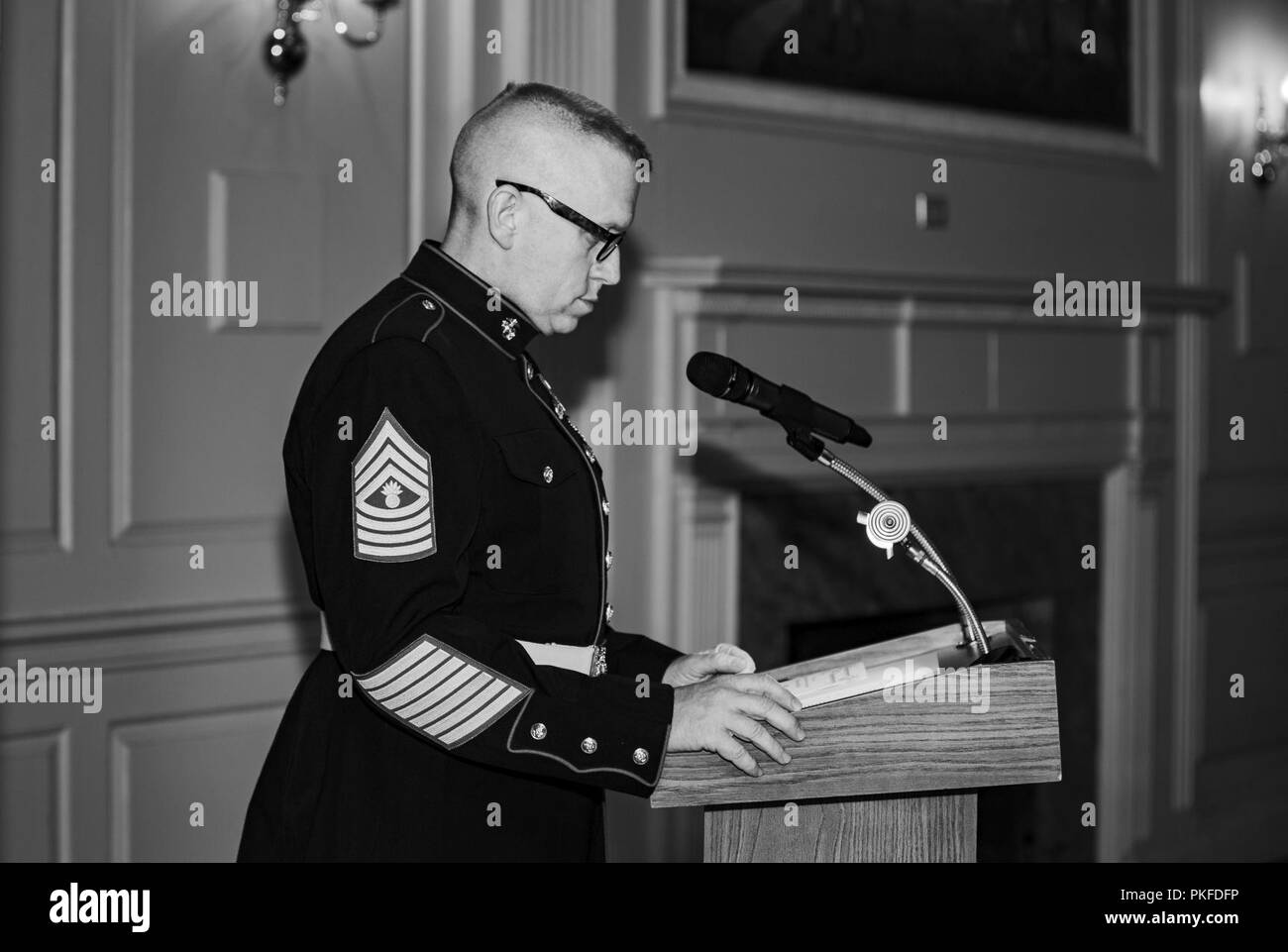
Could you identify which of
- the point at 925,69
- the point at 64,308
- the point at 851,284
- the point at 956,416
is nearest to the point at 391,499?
the point at 64,308

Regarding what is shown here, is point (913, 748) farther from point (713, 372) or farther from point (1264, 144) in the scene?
point (1264, 144)

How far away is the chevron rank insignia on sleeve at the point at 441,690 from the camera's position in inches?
60.1

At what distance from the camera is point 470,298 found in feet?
5.79

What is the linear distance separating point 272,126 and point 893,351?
5.50 feet

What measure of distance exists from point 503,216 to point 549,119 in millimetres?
118

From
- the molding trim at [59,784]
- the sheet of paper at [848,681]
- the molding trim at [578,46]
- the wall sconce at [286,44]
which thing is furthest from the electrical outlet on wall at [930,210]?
the sheet of paper at [848,681]

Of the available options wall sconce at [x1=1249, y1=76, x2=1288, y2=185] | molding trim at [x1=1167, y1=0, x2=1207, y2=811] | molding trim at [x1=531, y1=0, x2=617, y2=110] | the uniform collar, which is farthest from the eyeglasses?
wall sconce at [x1=1249, y1=76, x2=1288, y2=185]

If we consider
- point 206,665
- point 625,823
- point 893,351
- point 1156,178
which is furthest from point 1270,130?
point 206,665

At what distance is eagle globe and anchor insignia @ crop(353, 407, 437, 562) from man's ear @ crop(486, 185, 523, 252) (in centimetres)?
31

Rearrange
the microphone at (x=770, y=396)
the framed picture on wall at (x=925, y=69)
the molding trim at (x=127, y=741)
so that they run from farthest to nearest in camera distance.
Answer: the framed picture on wall at (x=925, y=69) < the molding trim at (x=127, y=741) < the microphone at (x=770, y=396)

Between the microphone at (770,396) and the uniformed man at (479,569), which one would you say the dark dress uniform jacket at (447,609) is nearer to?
the uniformed man at (479,569)

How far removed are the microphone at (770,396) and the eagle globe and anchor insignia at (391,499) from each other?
0.35m

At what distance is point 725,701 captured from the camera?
1509 millimetres
